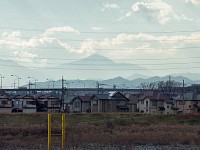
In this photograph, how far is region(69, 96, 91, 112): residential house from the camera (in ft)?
253

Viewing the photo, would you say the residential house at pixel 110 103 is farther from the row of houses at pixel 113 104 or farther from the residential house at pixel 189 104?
the residential house at pixel 189 104

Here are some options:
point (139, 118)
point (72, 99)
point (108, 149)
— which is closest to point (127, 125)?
point (139, 118)

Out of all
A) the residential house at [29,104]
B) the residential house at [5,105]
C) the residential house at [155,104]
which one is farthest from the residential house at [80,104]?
the residential house at [5,105]

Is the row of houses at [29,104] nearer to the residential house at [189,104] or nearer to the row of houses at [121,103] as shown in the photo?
the row of houses at [121,103]

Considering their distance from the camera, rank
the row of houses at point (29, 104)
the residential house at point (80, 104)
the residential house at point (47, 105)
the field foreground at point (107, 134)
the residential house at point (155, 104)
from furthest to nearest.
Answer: the residential house at point (80, 104)
the residential house at point (47, 105)
the residential house at point (155, 104)
the row of houses at point (29, 104)
the field foreground at point (107, 134)

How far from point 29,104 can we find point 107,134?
40.4 metres

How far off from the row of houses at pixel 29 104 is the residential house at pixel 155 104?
15276mm

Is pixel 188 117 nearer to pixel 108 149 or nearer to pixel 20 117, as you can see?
pixel 20 117

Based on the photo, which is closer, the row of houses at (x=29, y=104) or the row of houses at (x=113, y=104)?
the row of houses at (x=29, y=104)

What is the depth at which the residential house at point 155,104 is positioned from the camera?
72.5 meters

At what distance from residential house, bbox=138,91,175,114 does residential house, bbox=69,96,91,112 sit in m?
9.64

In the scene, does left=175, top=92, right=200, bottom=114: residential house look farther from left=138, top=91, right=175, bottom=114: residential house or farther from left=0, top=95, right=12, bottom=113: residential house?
left=0, top=95, right=12, bottom=113: residential house

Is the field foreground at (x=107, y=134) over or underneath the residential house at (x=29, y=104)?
underneath

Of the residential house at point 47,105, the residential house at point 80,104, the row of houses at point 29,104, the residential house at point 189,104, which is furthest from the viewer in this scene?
the residential house at point 80,104
